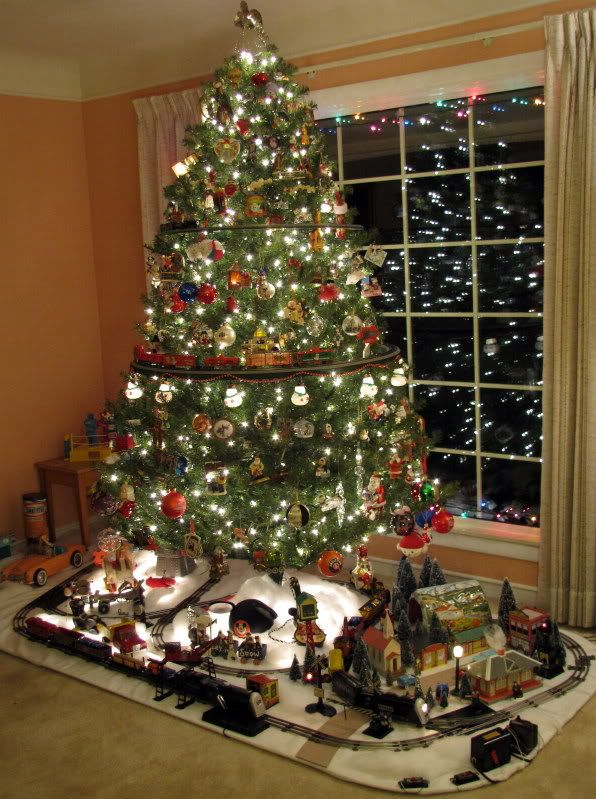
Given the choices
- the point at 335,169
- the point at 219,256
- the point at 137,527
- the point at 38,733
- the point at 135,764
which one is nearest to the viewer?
the point at 135,764

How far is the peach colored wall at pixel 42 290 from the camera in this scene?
5.52m

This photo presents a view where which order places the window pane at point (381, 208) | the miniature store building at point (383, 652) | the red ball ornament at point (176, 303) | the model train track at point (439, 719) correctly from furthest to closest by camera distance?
the window pane at point (381, 208) < the red ball ornament at point (176, 303) < the miniature store building at point (383, 652) < the model train track at point (439, 719)

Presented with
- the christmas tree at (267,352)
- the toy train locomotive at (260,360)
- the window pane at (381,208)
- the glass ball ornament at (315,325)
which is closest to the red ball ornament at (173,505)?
the christmas tree at (267,352)

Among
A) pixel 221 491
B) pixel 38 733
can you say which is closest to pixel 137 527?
pixel 221 491

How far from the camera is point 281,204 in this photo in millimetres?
4141

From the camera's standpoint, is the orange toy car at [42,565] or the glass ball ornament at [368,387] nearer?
the glass ball ornament at [368,387]

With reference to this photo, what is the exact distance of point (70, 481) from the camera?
551 centimetres

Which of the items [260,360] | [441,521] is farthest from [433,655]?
[260,360]

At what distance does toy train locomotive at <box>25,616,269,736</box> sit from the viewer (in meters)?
3.50

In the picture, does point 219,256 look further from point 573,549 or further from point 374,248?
point 573,549

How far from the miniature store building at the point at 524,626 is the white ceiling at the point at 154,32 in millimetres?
2831

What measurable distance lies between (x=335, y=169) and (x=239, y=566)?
2.36 m

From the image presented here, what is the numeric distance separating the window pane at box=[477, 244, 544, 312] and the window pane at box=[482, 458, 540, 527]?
89 centimetres

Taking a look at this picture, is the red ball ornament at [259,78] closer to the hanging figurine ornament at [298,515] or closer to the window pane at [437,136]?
the window pane at [437,136]
